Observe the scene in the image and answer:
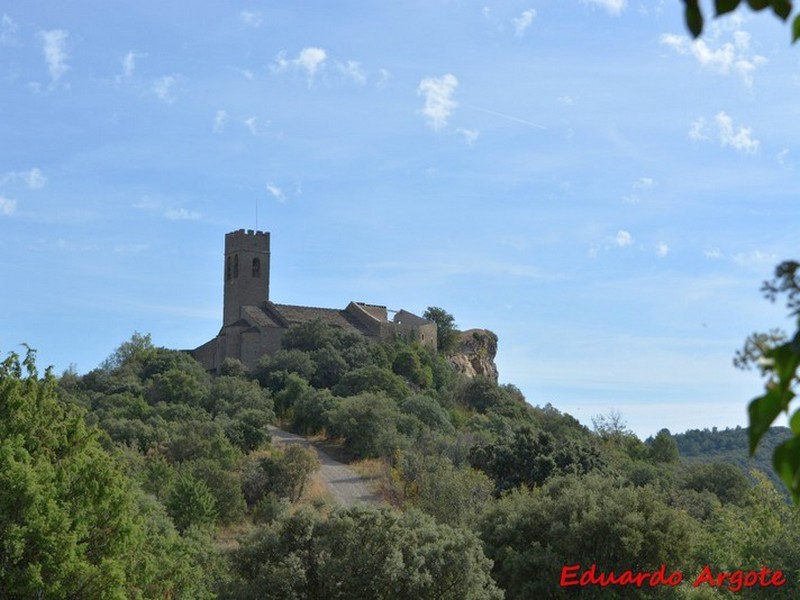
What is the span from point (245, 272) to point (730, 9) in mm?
80078

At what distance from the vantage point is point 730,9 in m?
1.89

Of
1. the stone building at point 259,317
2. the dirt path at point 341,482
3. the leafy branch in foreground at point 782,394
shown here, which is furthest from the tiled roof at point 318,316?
the leafy branch in foreground at point 782,394

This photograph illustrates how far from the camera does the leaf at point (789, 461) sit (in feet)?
5.92

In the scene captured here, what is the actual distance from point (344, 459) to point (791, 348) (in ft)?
178

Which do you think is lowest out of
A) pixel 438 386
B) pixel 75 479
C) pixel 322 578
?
pixel 322 578

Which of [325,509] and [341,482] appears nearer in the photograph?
[325,509]

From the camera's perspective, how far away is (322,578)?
2320cm

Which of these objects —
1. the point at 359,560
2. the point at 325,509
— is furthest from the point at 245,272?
the point at 359,560

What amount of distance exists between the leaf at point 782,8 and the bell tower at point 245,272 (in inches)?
3101

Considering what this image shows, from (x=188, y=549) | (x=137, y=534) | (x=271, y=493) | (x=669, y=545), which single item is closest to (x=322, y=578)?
(x=137, y=534)

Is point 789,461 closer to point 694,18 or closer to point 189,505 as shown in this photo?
point 694,18

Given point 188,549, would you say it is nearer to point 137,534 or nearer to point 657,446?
point 137,534

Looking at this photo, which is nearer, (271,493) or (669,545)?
(669,545)

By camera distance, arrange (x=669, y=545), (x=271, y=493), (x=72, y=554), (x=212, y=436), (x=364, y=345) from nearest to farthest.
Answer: (x=72, y=554) < (x=669, y=545) < (x=271, y=493) < (x=212, y=436) < (x=364, y=345)
